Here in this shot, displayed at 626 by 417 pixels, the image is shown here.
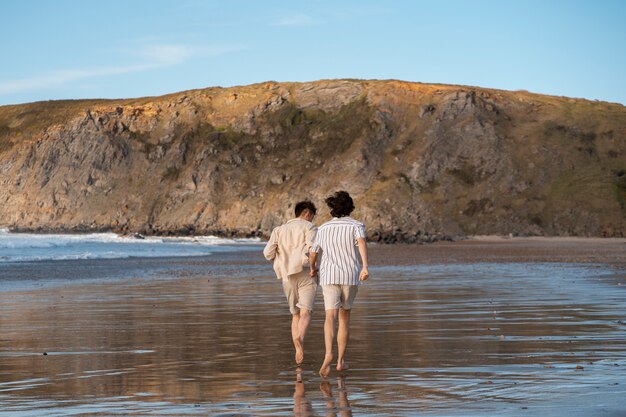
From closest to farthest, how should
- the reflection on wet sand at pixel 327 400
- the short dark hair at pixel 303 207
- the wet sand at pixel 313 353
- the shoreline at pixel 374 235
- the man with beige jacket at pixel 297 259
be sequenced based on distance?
the reflection on wet sand at pixel 327 400 → the wet sand at pixel 313 353 → the man with beige jacket at pixel 297 259 → the short dark hair at pixel 303 207 → the shoreline at pixel 374 235

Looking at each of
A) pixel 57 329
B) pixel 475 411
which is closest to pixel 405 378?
pixel 475 411

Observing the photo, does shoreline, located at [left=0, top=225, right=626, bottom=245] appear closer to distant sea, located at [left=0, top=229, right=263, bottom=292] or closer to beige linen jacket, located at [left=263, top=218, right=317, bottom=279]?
distant sea, located at [left=0, top=229, right=263, bottom=292]

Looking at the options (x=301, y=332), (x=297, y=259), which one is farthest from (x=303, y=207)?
(x=301, y=332)

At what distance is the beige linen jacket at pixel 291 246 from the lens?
12.0 meters

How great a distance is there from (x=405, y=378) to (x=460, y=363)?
3.95 feet

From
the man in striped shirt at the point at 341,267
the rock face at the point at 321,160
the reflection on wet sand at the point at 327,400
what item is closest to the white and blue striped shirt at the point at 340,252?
the man in striped shirt at the point at 341,267

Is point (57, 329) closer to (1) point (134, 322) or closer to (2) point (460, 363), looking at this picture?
(1) point (134, 322)

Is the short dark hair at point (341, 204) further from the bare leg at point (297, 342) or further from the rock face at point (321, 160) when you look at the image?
the rock face at point (321, 160)

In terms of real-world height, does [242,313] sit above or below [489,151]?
below

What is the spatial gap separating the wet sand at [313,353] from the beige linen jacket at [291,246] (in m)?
0.97

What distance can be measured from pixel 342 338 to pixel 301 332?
2.32 ft

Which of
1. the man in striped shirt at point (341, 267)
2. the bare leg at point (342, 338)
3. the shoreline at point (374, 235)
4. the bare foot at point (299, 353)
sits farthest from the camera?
the shoreline at point (374, 235)

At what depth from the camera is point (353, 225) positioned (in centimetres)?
1148

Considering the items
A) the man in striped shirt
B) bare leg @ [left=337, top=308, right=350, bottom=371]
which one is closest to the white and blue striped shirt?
the man in striped shirt
